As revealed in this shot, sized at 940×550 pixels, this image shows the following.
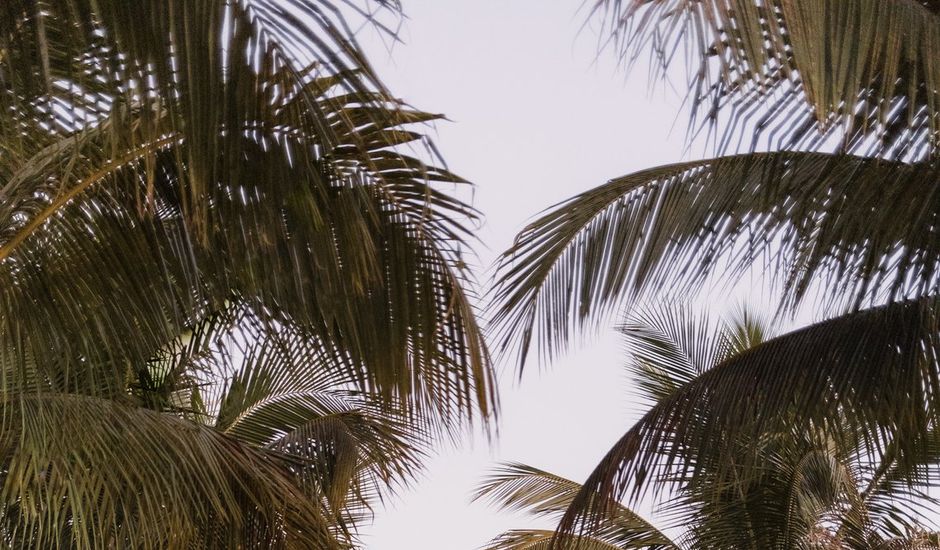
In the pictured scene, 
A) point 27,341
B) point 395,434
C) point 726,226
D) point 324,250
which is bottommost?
point 395,434

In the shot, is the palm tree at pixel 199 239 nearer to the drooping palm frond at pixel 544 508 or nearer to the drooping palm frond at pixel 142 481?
the drooping palm frond at pixel 142 481

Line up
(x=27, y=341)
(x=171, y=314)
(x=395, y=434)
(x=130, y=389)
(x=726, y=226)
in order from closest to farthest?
(x=27, y=341) < (x=171, y=314) < (x=726, y=226) < (x=130, y=389) < (x=395, y=434)

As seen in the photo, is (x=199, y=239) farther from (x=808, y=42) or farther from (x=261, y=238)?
(x=808, y=42)

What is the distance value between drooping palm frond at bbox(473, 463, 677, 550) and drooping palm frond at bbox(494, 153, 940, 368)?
17.1 ft

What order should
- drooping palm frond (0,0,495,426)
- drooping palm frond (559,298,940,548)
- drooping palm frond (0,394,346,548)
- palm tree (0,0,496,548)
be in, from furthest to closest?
drooping palm frond (559,298,940,548) → drooping palm frond (0,394,346,548) → drooping palm frond (0,0,495,426) → palm tree (0,0,496,548)

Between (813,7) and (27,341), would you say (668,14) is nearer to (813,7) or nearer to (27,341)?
(813,7)

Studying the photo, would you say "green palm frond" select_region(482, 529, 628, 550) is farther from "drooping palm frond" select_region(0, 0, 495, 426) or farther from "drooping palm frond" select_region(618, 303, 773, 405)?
Result: "drooping palm frond" select_region(0, 0, 495, 426)

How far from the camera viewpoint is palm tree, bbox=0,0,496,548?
6.21 feet

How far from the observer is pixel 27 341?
2.82 metres

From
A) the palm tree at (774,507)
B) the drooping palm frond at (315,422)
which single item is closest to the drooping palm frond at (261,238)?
the drooping palm frond at (315,422)

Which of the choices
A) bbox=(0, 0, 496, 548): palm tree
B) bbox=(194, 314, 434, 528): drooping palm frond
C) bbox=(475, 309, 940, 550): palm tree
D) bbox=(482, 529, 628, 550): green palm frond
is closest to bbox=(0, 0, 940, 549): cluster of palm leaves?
bbox=(0, 0, 496, 548): palm tree

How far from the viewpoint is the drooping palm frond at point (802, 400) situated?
4062mm

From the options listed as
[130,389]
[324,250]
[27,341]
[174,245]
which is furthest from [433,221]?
[130,389]

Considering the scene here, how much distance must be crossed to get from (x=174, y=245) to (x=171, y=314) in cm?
41
